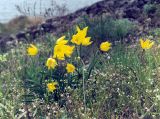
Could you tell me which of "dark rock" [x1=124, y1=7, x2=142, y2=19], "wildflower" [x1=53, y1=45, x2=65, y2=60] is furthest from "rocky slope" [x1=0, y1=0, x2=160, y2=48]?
"wildflower" [x1=53, y1=45, x2=65, y2=60]

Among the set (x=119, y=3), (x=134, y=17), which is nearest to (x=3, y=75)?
(x=134, y=17)

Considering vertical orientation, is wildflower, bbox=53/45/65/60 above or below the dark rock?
above

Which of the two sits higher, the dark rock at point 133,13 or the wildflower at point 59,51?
the wildflower at point 59,51

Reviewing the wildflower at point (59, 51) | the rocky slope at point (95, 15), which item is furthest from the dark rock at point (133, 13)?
the wildflower at point (59, 51)

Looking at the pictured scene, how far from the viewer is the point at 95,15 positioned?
763 cm

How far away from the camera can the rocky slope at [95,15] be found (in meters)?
7.18

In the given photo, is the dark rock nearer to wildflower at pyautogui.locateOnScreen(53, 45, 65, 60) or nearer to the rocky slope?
the rocky slope

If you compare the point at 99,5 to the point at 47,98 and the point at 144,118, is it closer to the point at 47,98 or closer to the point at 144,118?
the point at 47,98

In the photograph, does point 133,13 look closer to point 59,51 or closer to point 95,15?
point 95,15

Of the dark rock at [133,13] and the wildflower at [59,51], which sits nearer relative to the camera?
the wildflower at [59,51]

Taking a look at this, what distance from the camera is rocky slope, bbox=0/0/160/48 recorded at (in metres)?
7.18

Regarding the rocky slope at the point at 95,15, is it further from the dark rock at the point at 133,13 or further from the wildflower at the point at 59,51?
the wildflower at the point at 59,51

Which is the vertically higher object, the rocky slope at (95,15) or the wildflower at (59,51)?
the wildflower at (59,51)

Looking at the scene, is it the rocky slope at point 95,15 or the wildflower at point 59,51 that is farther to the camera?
the rocky slope at point 95,15
